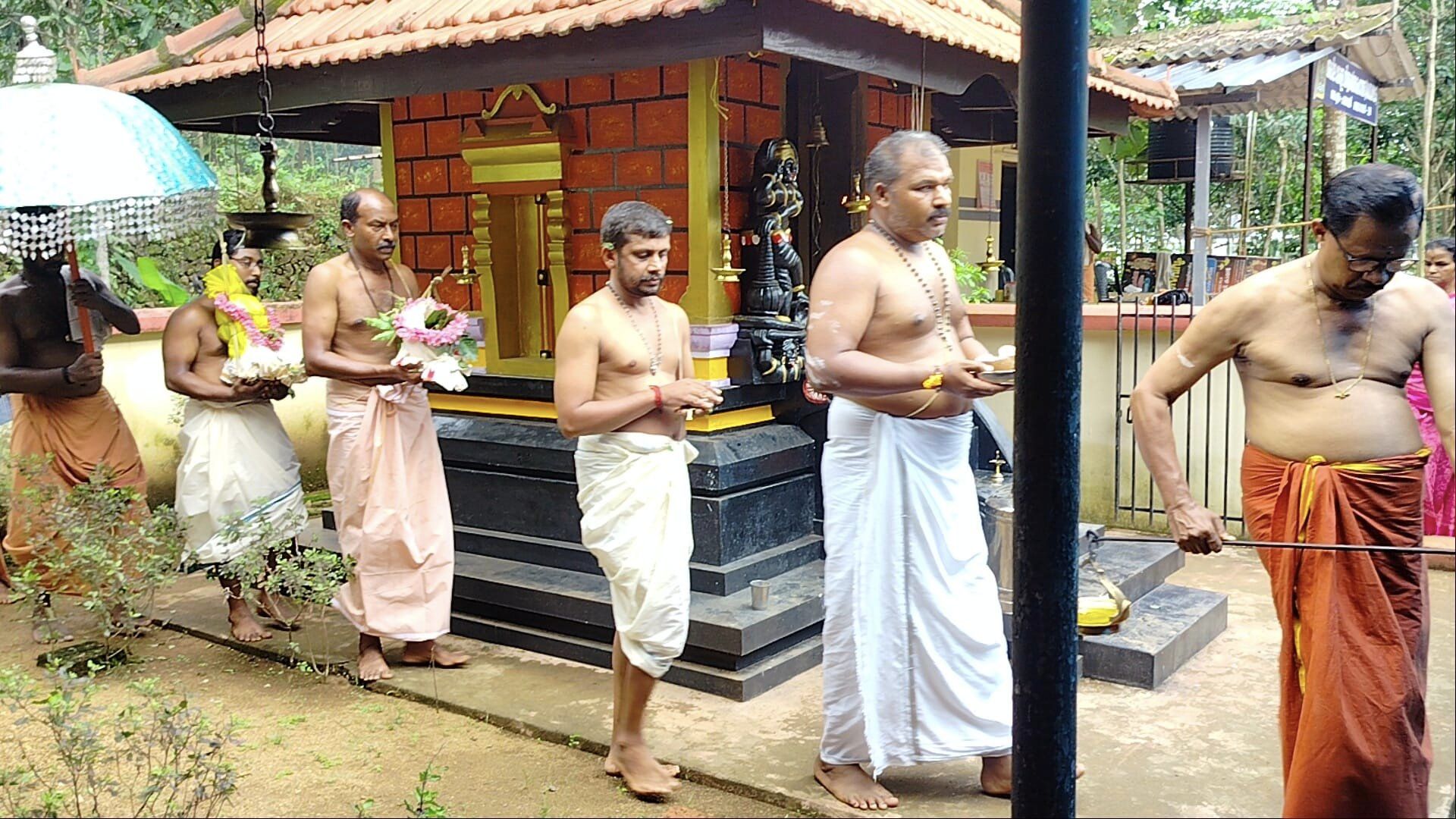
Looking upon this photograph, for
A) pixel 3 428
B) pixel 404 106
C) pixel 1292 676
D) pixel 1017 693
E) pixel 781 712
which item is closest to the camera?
pixel 1017 693

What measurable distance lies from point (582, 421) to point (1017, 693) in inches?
86.2

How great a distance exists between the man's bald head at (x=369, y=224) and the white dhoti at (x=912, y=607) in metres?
2.36

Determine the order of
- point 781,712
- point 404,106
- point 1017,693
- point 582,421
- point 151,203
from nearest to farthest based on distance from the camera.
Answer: point 1017,693
point 582,421
point 781,712
point 151,203
point 404,106

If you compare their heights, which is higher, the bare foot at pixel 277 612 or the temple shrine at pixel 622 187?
the temple shrine at pixel 622 187

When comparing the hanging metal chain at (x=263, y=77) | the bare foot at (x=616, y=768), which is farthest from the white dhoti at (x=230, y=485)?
the bare foot at (x=616, y=768)

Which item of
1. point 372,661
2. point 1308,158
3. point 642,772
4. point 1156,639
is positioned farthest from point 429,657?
point 1308,158

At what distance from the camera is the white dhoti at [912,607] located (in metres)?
3.55

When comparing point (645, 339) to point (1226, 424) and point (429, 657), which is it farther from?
point (1226, 424)

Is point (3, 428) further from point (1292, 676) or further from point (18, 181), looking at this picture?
point (1292, 676)

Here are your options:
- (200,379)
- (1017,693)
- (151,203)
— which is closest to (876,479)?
(1017,693)

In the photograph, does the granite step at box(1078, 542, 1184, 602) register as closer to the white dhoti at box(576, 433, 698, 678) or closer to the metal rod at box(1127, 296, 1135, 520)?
the metal rod at box(1127, 296, 1135, 520)

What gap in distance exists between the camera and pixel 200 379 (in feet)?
17.7

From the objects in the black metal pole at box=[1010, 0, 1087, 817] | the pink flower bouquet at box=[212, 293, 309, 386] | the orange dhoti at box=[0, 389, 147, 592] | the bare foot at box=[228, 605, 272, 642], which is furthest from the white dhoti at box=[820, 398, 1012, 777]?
the orange dhoti at box=[0, 389, 147, 592]

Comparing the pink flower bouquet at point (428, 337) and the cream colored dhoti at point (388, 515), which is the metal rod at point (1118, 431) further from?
the cream colored dhoti at point (388, 515)
